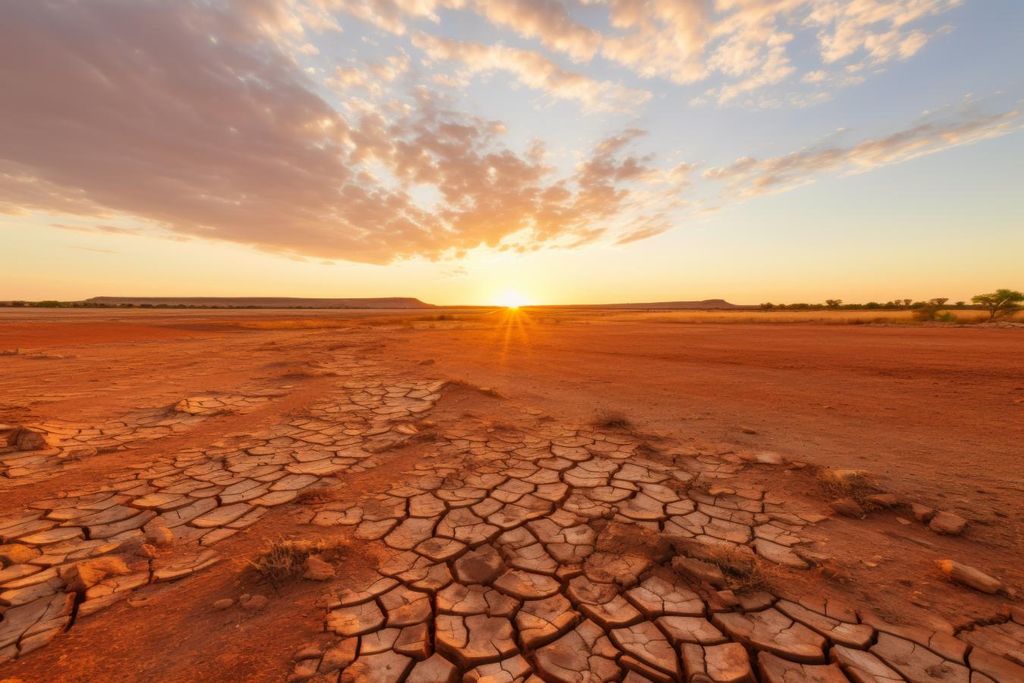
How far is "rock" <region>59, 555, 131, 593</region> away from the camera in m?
1.88

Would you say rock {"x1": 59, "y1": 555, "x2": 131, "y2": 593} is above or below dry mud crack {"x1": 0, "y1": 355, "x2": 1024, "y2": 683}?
above

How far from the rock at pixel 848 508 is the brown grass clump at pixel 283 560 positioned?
10.8 feet

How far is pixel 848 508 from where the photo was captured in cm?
263

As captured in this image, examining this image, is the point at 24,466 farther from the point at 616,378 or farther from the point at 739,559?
the point at 616,378

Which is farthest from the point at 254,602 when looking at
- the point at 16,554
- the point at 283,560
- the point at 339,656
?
the point at 16,554

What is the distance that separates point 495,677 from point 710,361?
903 cm

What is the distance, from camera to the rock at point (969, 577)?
6.22ft

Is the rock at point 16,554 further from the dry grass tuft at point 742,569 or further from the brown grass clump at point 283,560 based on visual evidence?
the dry grass tuft at point 742,569

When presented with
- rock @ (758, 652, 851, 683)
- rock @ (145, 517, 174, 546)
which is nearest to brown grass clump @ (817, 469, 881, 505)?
rock @ (758, 652, 851, 683)

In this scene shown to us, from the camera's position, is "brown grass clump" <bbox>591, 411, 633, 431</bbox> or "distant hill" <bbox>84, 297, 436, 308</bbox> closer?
"brown grass clump" <bbox>591, 411, 633, 431</bbox>

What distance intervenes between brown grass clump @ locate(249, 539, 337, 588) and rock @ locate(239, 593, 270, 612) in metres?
0.10

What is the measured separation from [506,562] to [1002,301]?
1225 inches

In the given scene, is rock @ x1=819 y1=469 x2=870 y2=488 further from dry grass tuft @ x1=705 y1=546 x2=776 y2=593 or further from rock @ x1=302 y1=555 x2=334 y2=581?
rock @ x1=302 y1=555 x2=334 y2=581

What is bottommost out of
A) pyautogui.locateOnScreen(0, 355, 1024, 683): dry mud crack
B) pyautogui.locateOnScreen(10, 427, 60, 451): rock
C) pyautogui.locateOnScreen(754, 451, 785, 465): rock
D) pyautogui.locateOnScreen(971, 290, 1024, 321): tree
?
pyautogui.locateOnScreen(754, 451, 785, 465): rock
